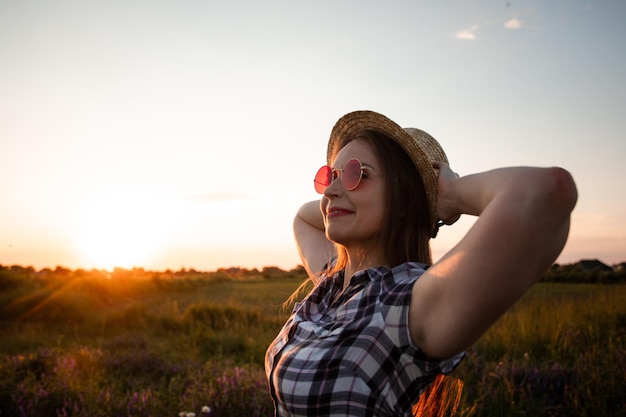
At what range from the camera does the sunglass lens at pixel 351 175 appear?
1.88 m

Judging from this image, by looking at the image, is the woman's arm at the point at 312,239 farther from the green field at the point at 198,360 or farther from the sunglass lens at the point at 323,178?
the green field at the point at 198,360

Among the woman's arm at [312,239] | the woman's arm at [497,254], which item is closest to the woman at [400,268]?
the woman's arm at [497,254]

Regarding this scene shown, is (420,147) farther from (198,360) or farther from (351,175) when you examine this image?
(198,360)

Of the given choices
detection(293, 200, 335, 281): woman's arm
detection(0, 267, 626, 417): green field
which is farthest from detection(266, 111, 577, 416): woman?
detection(0, 267, 626, 417): green field

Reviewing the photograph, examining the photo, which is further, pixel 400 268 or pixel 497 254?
pixel 400 268

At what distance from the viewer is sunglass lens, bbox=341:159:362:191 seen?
188 cm

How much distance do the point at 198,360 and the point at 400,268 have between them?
6613 millimetres

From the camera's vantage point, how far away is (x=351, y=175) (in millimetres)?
1901

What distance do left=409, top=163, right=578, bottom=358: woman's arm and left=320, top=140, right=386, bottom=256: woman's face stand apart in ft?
1.85

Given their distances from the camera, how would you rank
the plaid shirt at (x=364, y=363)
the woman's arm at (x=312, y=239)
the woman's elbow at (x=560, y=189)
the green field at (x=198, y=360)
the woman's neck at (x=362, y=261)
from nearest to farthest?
the woman's elbow at (x=560, y=189) → the plaid shirt at (x=364, y=363) → the woman's neck at (x=362, y=261) → the woman's arm at (x=312, y=239) → the green field at (x=198, y=360)

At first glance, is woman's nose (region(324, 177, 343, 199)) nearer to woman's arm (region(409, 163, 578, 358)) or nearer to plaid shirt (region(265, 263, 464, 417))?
plaid shirt (region(265, 263, 464, 417))

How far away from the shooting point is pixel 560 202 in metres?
1.13

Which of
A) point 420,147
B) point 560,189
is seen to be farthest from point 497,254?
point 420,147

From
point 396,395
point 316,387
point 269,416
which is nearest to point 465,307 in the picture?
point 396,395
